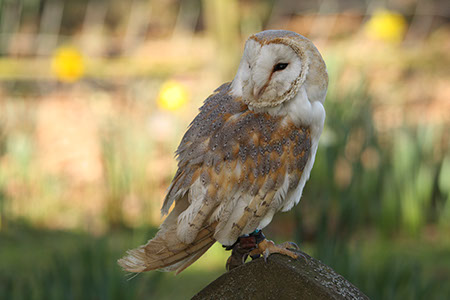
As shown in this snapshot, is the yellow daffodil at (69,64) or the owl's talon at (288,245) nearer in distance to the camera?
the owl's talon at (288,245)

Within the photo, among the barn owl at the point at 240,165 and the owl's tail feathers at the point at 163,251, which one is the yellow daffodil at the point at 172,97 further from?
the owl's tail feathers at the point at 163,251

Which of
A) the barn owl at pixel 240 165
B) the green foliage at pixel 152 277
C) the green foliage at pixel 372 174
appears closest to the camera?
the barn owl at pixel 240 165

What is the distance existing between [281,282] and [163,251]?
0.27 metres

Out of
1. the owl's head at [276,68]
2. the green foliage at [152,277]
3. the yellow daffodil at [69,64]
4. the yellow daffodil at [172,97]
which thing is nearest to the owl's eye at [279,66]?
the owl's head at [276,68]

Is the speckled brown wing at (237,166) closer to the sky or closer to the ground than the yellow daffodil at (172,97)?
closer to the sky

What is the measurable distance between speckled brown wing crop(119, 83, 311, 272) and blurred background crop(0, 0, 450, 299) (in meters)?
0.82

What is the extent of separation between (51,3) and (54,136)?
227cm

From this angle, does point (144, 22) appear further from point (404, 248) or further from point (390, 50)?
point (404, 248)

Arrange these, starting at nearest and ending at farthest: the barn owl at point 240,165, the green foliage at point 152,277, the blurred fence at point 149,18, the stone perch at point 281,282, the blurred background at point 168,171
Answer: the stone perch at point 281,282 → the barn owl at point 240,165 → the green foliage at point 152,277 → the blurred background at point 168,171 → the blurred fence at point 149,18

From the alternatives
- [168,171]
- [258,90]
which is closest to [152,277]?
[258,90]

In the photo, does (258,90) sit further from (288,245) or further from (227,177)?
(288,245)

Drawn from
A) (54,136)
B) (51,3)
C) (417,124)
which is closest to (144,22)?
(51,3)

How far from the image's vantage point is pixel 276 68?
1223mm

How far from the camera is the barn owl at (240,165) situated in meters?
1.29
